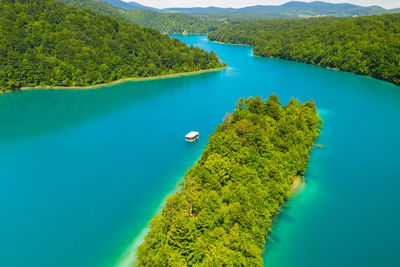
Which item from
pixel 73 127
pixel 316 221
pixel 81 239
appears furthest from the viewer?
pixel 73 127

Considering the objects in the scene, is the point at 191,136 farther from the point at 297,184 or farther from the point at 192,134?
the point at 297,184

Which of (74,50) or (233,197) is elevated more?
(74,50)

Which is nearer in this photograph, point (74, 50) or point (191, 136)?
point (191, 136)

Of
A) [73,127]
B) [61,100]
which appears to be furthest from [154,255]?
[61,100]

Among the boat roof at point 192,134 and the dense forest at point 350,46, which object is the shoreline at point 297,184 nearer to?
the boat roof at point 192,134

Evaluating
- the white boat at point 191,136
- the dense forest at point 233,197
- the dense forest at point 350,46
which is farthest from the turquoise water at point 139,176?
the dense forest at point 350,46

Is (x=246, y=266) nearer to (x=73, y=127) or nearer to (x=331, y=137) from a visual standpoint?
(x=331, y=137)

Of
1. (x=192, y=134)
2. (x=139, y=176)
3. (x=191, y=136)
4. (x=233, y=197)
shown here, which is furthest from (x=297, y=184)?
(x=139, y=176)

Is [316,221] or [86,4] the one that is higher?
[86,4]
